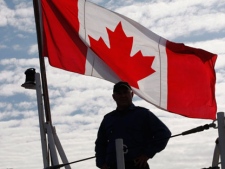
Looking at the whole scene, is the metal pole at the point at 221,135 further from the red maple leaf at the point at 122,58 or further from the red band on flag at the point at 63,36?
the red maple leaf at the point at 122,58

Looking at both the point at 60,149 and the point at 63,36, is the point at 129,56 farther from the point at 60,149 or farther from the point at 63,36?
the point at 60,149

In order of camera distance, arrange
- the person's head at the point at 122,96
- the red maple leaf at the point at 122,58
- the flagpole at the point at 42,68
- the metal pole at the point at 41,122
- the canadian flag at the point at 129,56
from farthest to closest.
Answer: the red maple leaf at the point at 122,58, the canadian flag at the point at 129,56, the flagpole at the point at 42,68, the metal pole at the point at 41,122, the person's head at the point at 122,96

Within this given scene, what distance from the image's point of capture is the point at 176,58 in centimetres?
967

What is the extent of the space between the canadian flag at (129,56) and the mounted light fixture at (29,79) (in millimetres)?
593

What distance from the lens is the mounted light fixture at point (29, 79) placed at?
8.01m

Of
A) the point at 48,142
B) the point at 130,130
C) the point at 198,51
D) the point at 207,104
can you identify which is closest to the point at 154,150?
the point at 130,130

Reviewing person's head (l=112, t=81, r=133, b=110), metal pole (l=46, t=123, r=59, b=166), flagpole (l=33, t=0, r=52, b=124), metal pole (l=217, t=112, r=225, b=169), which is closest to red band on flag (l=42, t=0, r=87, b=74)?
flagpole (l=33, t=0, r=52, b=124)

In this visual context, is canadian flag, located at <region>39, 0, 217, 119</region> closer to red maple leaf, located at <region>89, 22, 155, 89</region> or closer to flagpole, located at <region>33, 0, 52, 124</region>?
red maple leaf, located at <region>89, 22, 155, 89</region>

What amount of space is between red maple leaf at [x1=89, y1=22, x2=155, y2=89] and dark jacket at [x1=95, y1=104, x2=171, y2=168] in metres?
2.84

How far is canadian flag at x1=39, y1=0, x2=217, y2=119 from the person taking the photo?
29.2 ft

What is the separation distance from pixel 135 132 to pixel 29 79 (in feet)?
7.78

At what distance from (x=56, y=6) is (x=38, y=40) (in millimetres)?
1080

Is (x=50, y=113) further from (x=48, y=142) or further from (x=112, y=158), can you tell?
(x=112, y=158)

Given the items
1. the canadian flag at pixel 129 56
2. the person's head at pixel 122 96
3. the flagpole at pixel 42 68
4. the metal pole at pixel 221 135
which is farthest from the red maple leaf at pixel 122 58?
the metal pole at pixel 221 135
